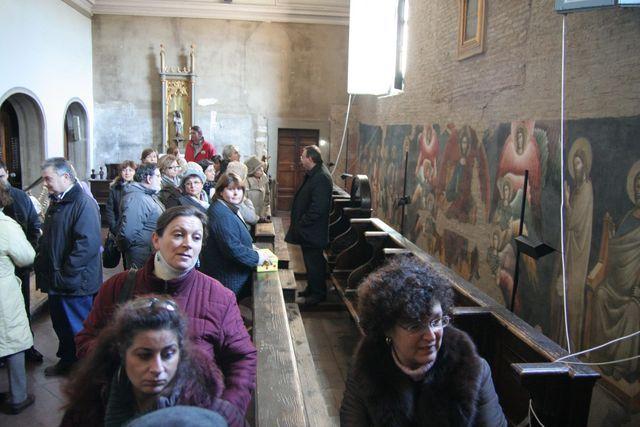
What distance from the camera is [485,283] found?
19.8 ft

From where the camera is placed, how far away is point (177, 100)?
544 inches

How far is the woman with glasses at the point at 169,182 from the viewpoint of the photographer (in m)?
4.78

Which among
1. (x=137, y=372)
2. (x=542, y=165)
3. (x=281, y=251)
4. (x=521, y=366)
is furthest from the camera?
(x=281, y=251)

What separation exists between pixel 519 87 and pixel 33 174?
925 cm

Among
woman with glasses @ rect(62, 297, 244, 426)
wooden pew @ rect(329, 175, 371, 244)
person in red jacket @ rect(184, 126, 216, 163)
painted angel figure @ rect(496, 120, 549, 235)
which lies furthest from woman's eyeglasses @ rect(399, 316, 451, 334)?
person in red jacket @ rect(184, 126, 216, 163)

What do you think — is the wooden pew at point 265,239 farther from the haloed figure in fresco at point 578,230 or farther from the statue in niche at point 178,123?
the statue in niche at point 178,123

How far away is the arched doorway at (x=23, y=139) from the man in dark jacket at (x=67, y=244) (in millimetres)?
7476

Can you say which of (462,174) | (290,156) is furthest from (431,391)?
(290,156)

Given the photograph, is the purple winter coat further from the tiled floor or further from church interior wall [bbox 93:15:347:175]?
church interior wall [bbox 93:15:347:175]

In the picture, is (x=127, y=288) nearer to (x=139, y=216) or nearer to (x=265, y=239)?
(x=139, y=216)

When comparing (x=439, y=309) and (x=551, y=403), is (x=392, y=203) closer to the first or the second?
(x=551, y=403)

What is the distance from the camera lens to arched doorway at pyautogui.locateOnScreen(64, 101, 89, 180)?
12656mm

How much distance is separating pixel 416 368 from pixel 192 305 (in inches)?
38.5

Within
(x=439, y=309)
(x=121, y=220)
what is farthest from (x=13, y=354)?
(x=439, y=309)
